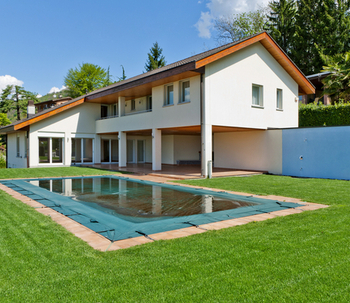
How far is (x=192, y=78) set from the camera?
1499cm

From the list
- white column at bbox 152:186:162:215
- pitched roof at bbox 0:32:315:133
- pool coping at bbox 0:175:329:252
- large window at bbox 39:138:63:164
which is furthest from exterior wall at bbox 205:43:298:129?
→ large window at bbox 39:138:63:164

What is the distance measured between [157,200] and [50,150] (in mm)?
15709

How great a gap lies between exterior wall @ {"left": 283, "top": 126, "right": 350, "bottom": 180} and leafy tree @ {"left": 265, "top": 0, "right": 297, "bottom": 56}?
24.3 metres

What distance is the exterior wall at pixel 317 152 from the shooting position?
13992 millimetres

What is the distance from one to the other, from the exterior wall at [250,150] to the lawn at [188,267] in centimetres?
1174

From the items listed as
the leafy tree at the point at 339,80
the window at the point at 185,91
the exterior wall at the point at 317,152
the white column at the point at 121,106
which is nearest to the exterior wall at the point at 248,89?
the window at the point at 185,91

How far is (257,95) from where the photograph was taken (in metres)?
17.2

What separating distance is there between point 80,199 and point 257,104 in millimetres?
11868

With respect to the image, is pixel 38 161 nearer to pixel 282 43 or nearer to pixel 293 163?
pixel 293 163

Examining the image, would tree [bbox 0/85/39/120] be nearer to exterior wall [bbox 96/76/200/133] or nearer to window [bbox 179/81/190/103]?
exterior wall [bbox 96/76/200/133]

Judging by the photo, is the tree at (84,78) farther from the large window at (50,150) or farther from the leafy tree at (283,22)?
the large window at (50,150)

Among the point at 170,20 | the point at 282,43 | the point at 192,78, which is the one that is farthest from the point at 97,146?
the point at 282,43

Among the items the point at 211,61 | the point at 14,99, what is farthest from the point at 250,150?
the point at 14,99

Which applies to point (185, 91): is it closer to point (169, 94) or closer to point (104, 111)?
point (169, 94)
